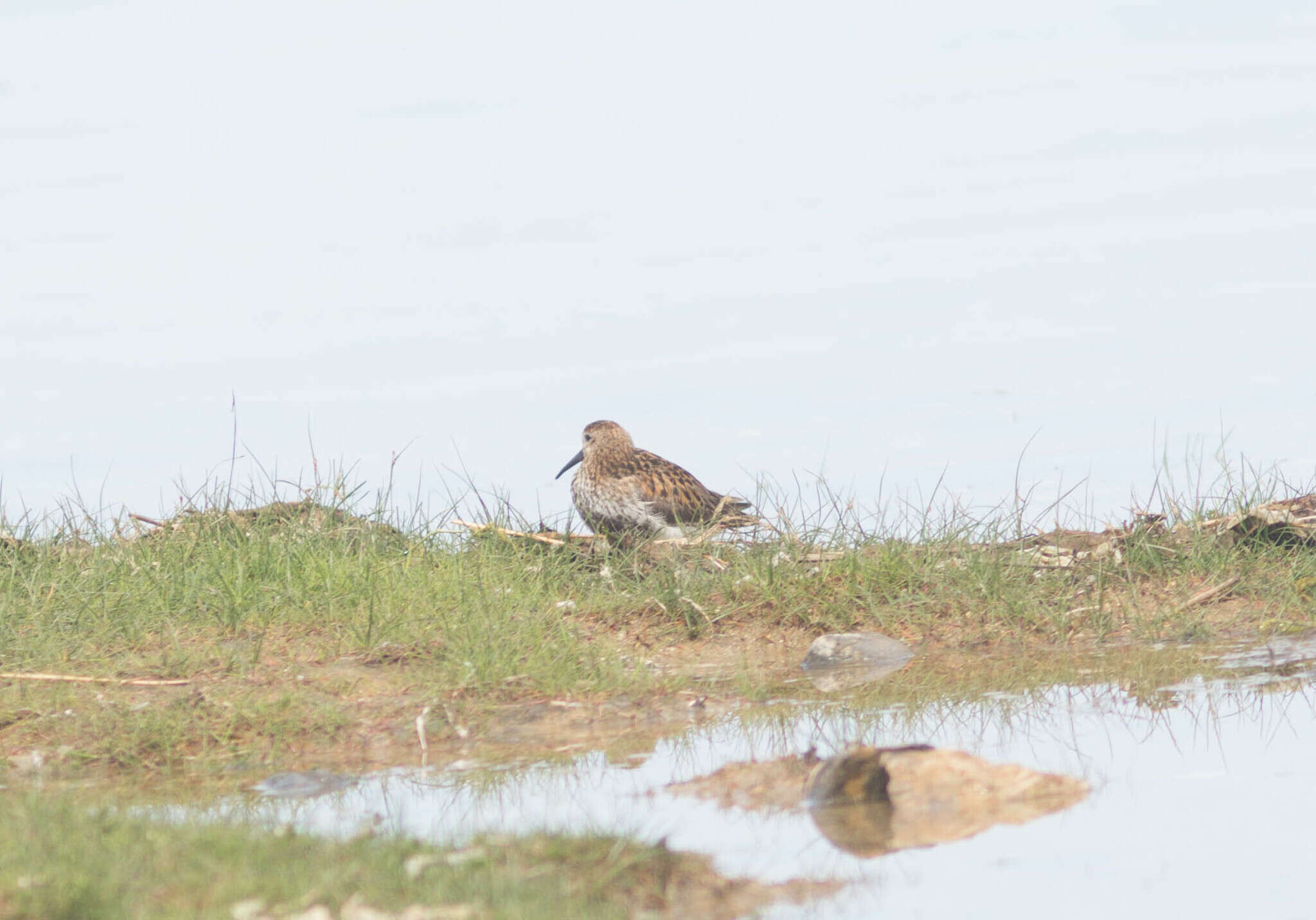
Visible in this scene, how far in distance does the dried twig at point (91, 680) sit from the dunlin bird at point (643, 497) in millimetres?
3702

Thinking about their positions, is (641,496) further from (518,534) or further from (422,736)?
(422,736)

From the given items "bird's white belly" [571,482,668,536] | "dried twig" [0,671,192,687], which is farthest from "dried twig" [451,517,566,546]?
"dried twig" [0,671,192,687]

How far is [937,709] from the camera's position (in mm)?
7402

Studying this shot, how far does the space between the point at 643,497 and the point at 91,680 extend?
13.6ft

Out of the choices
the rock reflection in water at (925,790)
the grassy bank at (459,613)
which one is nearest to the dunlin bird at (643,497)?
the grassy bank at (459,613)

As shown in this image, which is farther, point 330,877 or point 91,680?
point 91,680

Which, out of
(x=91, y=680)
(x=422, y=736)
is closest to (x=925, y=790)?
(x=422, y=736)

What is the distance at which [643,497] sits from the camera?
1052cm

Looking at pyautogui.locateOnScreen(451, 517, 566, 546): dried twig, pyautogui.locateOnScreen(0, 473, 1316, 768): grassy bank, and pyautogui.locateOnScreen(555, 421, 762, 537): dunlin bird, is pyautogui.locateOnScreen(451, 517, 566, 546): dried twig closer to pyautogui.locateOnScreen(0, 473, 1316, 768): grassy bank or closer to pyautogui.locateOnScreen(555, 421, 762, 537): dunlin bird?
pyautogui.locateOnScreen(0, 473, 1316, 768): grassy bank

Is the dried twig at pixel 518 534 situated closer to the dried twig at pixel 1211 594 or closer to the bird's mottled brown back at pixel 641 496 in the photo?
the bird's mottled brown back at pixel 641 496

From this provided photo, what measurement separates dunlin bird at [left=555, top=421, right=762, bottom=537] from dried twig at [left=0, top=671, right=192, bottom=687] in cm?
370

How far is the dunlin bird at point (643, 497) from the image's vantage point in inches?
412

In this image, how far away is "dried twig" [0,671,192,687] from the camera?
24.8ft

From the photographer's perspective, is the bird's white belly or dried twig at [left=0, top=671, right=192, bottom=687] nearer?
→ dried twig at [left=0, top=671, right=192, bottom=687]
